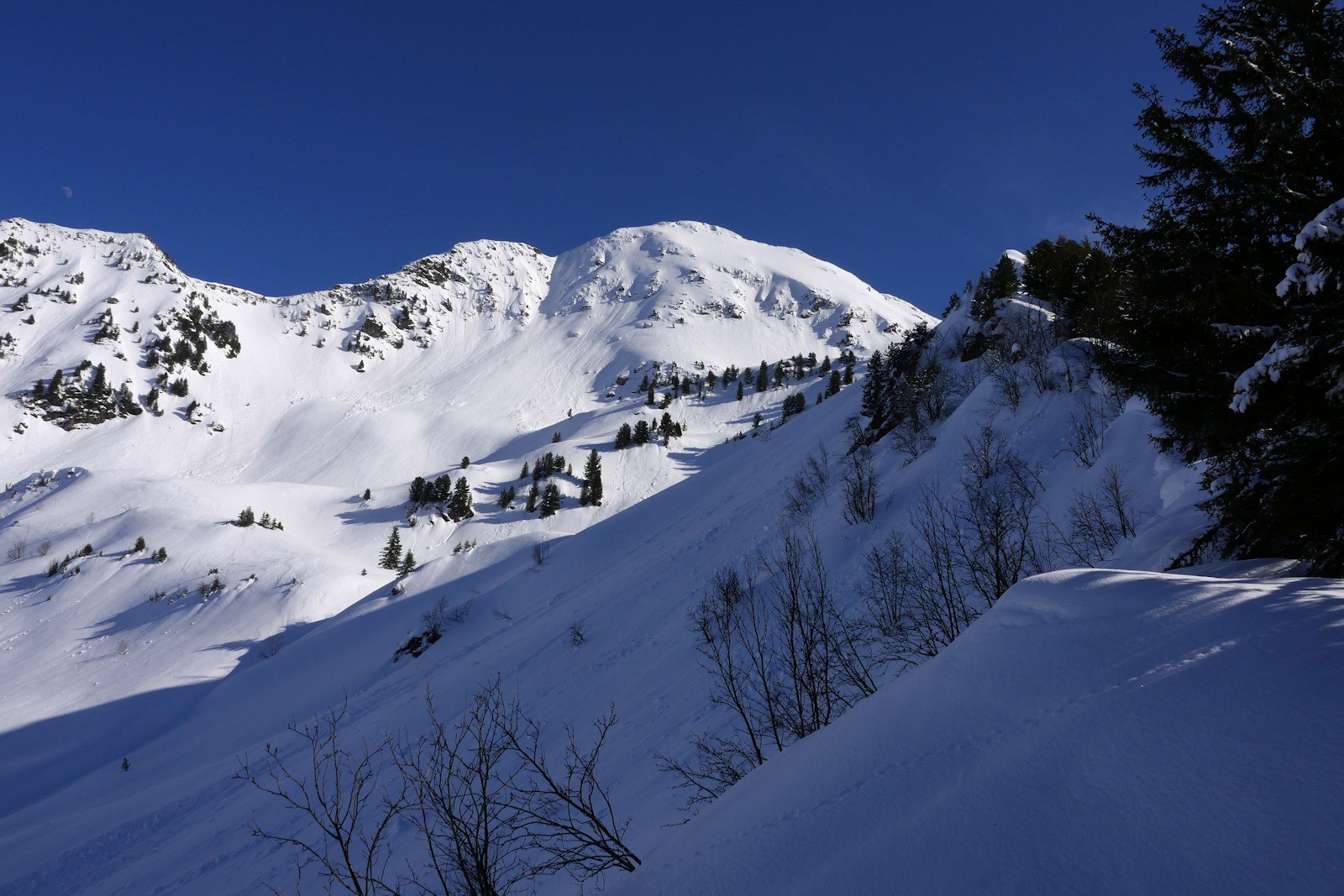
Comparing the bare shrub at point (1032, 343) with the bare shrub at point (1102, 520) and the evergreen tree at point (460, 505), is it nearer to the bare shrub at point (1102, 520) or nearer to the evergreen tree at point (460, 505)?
the bare shrub at point (1102, 520)

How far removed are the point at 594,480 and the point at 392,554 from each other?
21.3 metres

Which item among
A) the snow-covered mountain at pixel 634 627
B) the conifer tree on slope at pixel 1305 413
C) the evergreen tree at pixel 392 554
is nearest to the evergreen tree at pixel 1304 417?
the conifer tree on slope at pixel 1305 413

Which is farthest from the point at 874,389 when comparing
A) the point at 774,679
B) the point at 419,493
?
the point at 419,493

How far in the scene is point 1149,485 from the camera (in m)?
11.0

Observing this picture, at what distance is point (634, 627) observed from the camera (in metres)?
17.5

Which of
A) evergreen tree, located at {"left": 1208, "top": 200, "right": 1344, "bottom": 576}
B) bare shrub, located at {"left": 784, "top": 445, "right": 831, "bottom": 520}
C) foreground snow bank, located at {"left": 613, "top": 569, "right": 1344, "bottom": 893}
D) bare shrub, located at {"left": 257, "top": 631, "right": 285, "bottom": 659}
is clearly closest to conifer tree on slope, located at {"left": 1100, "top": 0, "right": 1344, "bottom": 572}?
evergreen tree, located at {"left": 1208, "top": 200, "right": 1344, "bottom": 576}

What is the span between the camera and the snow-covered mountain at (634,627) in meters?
2.69

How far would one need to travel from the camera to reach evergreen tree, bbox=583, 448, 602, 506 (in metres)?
57.3

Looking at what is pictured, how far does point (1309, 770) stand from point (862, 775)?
1905 mm

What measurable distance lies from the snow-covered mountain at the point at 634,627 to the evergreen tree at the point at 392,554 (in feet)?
6.01

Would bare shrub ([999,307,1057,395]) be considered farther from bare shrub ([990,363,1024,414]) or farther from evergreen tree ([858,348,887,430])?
evergreen tree ([858,348,887,430])

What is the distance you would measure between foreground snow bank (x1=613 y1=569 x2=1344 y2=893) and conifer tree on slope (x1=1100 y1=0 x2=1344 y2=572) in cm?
298

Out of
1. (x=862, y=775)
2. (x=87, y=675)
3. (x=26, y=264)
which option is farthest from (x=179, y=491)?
(x=26, y=264)

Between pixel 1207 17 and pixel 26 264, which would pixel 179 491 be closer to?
pixel 1207 17
